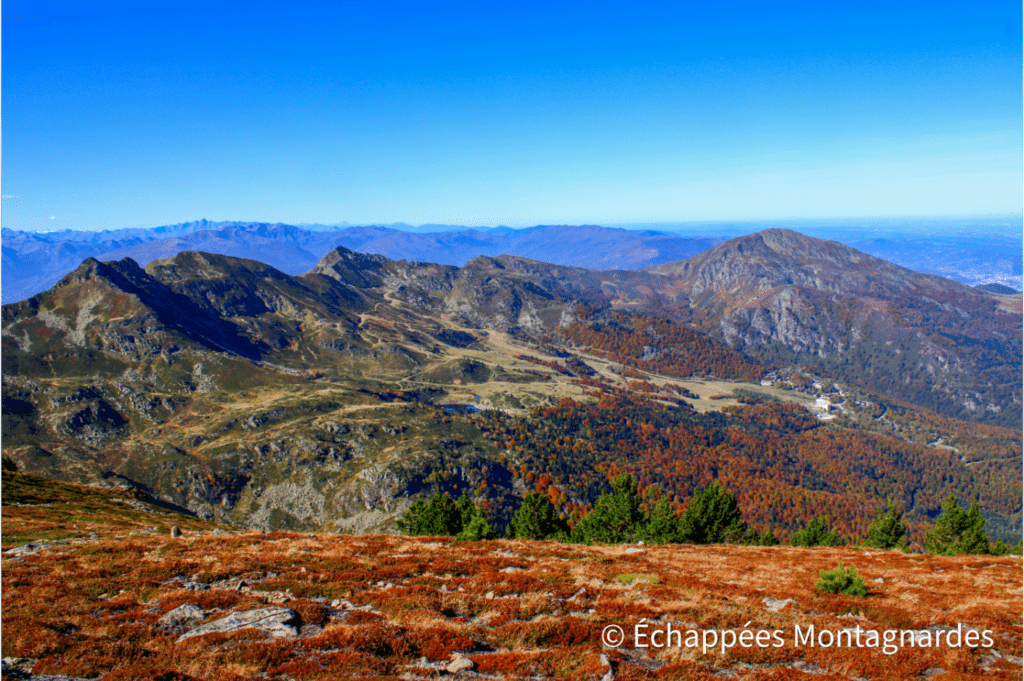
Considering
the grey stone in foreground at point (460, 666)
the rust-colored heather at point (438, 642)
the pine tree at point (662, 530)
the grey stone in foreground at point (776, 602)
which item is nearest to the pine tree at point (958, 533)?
the pine tree at point (662, 530)

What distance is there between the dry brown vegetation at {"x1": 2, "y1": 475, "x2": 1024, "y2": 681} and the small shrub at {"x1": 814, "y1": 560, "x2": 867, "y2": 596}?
807 mm

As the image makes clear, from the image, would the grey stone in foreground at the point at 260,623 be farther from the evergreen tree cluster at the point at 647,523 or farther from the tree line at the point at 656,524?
the evergreen tree cluster at the point at 647,523

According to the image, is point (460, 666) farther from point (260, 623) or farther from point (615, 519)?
point (615, 519)

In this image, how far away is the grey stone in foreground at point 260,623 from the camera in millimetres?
18781

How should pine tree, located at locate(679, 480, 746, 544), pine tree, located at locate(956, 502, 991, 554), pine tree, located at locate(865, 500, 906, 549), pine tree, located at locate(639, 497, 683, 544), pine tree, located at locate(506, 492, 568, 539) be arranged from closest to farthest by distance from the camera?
pine tree, located at locate(956, 502, 991, 554) → pine tree, located at locate(639, 497, 683, 544) → pine tree, located at locate(679, 480, 746, 544) → pine tree, located at locate(865, 500, 906, 549) → pine tree, located at locate(506, 492, 568, 539)

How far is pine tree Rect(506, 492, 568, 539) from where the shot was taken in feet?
244

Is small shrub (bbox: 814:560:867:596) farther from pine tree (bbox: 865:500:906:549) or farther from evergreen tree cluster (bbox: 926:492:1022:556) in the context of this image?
pine tree (bbox: 865:500:906:549)

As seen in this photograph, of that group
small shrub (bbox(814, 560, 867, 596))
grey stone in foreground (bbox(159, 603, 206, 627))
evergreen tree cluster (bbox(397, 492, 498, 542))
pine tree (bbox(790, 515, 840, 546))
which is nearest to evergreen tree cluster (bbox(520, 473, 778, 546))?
pine tree (bbox(790, 515, 840, 546))

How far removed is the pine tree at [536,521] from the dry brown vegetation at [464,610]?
1525 inches

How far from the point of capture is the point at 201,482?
7849 inches

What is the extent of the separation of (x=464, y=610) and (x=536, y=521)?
5446 cm

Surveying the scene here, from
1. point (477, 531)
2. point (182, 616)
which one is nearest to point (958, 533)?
point (477, 531)

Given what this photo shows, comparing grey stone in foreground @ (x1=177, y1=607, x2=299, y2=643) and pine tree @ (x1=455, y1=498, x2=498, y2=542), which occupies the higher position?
grey stone in foreground @ (x1=177, y1=607, x2=299, y2=643)

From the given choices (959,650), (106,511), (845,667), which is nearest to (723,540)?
(959,650)
